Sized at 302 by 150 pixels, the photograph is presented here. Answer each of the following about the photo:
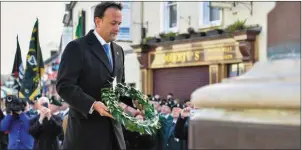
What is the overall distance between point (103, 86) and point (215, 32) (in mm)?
14566

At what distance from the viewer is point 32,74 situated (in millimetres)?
14922

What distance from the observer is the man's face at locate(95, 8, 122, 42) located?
14.8 feet

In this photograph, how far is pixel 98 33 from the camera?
4.59m

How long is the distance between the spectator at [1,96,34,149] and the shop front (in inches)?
274

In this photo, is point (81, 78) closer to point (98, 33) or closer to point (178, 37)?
point (98, 33)

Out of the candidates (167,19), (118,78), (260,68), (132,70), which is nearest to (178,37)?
(167,19)

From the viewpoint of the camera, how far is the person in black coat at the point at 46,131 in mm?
10516

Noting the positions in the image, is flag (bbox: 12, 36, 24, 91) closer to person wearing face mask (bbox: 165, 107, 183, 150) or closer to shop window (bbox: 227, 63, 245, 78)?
shop window (bbox: 227, 63, 245, 78)

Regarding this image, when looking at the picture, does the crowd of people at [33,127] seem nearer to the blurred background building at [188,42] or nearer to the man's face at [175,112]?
the man's face at [175,112]

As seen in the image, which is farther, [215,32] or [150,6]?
[150,6]

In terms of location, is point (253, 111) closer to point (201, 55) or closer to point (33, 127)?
point (33, 127)

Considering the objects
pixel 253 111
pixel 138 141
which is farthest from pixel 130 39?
pixel 253 111

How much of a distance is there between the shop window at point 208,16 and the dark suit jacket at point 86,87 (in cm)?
1487

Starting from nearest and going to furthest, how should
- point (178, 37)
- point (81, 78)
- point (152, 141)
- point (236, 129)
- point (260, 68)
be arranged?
point (236, 129) → point (260, 68) → point (81, 78) → point (152, 141) → point (178, 37)
